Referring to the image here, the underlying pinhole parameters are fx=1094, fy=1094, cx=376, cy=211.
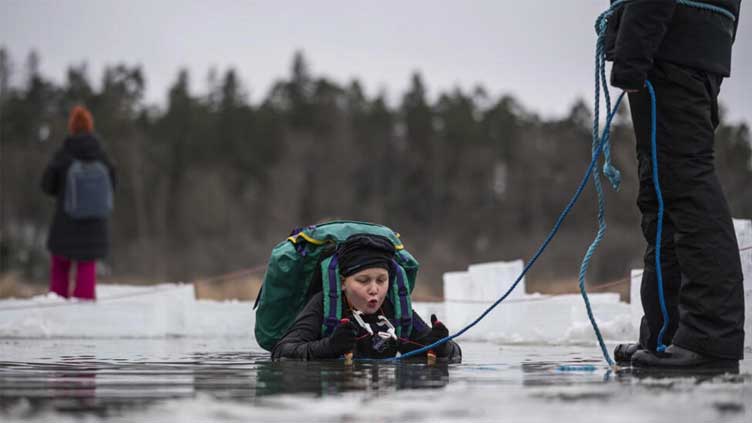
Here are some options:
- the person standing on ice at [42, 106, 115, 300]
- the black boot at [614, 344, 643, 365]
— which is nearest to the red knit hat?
the person standing on ice at [42, 106, 115, 300]

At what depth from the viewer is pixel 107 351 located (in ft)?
24.6

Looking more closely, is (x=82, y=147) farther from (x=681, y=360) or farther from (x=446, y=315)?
(x=681, y=360)

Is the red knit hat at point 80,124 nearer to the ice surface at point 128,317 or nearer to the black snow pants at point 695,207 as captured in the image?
the ice surface at point 128,317

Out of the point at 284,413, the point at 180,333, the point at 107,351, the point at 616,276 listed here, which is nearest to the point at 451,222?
the point at 616,276

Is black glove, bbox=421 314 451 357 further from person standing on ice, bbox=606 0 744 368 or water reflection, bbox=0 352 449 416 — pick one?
person standing on ice, bbox=606 0 744 368

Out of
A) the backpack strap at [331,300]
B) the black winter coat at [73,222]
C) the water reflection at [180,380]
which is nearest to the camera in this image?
the water reflection at [180,380]

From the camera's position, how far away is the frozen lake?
307cm

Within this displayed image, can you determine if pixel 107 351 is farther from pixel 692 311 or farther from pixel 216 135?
pixel 216 135

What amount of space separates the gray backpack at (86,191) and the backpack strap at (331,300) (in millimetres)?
6788

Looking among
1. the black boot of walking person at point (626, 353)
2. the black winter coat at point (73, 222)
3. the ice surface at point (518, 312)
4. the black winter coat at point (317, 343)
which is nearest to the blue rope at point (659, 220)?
the black boot of walking person at point (626, 353)

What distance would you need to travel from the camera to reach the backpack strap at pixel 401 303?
6488 millimetres

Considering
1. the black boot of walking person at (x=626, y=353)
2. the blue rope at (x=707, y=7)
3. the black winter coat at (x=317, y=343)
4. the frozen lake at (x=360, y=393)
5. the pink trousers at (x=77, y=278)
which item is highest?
the blue rope at (x=707, y=7)

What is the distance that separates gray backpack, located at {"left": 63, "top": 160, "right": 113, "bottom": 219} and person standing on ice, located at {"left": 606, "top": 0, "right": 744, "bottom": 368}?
8.38 meters

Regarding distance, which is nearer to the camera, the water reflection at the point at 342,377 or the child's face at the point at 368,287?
the water reflection at the point at 342,377
